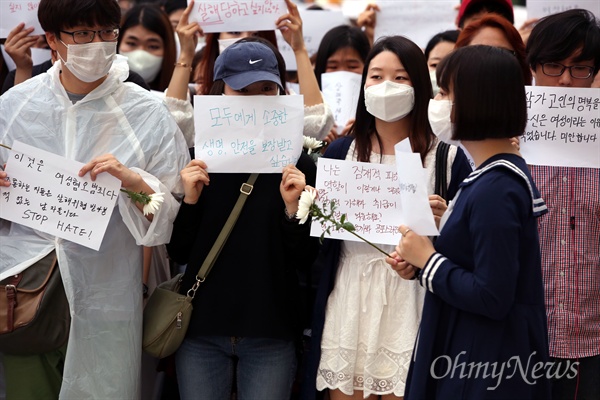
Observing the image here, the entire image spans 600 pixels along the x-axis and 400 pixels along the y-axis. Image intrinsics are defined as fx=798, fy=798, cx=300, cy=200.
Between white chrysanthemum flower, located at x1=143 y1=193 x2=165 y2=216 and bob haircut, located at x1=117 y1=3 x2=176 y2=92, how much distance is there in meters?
1.98

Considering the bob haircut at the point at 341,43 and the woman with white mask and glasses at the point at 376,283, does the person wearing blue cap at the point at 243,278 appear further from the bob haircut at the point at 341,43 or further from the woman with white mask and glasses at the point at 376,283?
the bob haircut at the point at 341,43

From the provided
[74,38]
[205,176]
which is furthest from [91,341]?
[74,38]

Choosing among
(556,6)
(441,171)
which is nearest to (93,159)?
(441,171)

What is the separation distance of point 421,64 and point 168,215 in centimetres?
139

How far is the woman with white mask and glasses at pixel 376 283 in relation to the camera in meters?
3.62

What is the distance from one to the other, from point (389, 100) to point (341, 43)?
1584 mm

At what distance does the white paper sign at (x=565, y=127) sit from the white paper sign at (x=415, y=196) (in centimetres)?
98

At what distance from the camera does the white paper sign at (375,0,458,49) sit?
19.0ft

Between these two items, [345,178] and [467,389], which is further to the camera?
[345,178]

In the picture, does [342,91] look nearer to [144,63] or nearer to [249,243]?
[144,63]

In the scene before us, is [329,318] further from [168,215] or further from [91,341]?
[91,341]

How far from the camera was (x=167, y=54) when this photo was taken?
5461 mm

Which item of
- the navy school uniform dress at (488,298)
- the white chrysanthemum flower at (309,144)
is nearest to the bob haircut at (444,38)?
the white chrysanthemum flower at (309,144)

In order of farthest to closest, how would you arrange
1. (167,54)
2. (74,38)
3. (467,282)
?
1. (167,54)
2. (74,38)
3. (467,282)
